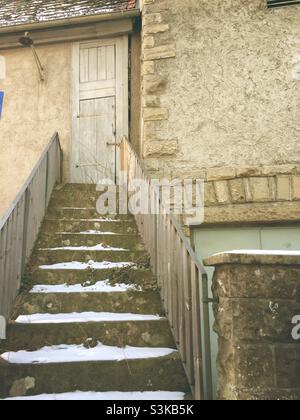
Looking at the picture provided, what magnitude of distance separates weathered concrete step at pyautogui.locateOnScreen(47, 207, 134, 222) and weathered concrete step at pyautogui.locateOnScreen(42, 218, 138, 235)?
0.20 m

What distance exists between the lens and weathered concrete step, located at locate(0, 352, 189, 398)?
2818mm

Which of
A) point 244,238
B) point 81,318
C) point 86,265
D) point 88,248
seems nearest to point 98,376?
point 81,318

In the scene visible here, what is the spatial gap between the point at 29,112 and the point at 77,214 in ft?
8.84

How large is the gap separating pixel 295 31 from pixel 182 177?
2.20 meters

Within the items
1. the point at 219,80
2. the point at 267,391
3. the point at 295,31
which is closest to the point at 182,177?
the point at 219,80

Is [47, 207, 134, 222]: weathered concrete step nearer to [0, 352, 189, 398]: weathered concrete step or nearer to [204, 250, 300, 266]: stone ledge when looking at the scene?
[0, 352, 189, 398]: weathered concrete step

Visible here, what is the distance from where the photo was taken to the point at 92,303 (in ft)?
11.7

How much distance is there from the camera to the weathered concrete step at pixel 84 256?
4.15 meters

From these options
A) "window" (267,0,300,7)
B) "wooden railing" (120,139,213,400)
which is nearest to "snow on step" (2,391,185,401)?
"wooden railing" (120,139,213,400)

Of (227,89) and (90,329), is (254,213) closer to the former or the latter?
(227,89)

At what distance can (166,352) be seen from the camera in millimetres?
3113

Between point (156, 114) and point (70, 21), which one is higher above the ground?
point (70, 21)

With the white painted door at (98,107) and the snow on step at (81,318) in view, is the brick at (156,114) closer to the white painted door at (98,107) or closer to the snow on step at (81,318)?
the white painted door at (98,107)

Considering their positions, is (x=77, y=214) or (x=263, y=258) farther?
(x=77, y=214)
